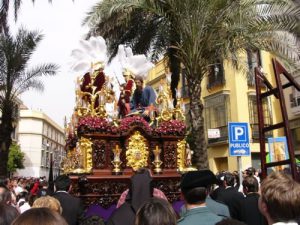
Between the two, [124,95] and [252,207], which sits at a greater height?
[124,95]

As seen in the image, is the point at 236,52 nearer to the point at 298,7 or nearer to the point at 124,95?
the point at 298,7

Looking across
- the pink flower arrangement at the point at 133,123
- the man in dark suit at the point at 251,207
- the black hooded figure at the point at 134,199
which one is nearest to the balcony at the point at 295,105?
the pink flower arrangement at the point at 133,123

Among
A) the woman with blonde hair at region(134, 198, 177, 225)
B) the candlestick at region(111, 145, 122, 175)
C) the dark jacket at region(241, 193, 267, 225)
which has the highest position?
the candlestick at region(111, 145, 122, 175)

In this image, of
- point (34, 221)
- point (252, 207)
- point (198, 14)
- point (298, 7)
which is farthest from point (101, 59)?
point (34, 221)

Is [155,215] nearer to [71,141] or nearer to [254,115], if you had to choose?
[71,141]

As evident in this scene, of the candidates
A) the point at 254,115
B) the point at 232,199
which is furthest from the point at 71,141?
the point at 254,115

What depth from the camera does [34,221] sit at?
6.21 ft

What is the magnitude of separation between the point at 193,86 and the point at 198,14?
1.91 m

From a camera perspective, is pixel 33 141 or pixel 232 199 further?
pixel 33 141

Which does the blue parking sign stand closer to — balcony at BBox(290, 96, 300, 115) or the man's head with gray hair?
the man's head with gray hair

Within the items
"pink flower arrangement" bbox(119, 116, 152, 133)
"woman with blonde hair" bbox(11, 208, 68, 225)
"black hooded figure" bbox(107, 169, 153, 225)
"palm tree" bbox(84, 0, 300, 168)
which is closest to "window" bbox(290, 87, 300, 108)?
"palm tree" bbox(84, 0, 300, 168)

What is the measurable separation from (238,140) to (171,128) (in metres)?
1.80

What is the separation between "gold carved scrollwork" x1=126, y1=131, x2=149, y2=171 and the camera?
7.99 metres

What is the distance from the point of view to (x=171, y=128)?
8.45m
